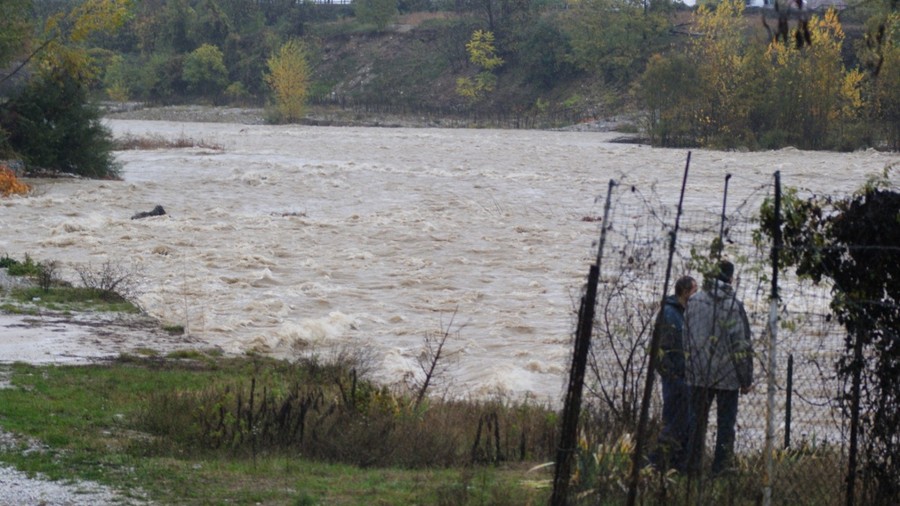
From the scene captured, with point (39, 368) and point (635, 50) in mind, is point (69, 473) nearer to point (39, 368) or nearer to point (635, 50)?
point (39, 368)

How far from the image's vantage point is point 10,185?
37188 mm

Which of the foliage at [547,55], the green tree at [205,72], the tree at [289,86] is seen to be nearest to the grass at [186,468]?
the tree at [289,86]

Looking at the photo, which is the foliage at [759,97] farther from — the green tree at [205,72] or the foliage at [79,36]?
the green tree at [205,72]

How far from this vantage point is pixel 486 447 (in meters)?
9.38

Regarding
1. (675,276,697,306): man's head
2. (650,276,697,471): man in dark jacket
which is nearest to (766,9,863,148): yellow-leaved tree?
(675,276,697,306): man's head

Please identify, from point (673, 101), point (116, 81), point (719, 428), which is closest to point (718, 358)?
point (719, 428)

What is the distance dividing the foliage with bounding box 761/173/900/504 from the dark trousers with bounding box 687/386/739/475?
0.94 metres

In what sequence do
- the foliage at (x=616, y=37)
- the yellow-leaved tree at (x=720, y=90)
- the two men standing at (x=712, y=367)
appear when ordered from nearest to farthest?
the two men standing at (x=712, y=367), the yellow-leaved tree at (x=720, y=90), the foliage at (x=616, y=37)

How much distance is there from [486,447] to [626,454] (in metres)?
2.32

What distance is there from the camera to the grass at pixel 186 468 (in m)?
7.77

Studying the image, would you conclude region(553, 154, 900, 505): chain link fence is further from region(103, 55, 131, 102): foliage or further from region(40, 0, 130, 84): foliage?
region(103, 55, 131, 102): foliage

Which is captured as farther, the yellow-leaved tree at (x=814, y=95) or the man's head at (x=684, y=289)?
the yellow-leaved tree at (x=814, y=95)

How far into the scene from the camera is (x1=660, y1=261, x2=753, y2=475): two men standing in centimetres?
707

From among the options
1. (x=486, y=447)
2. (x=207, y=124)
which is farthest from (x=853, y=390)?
(x=207, y=124)
